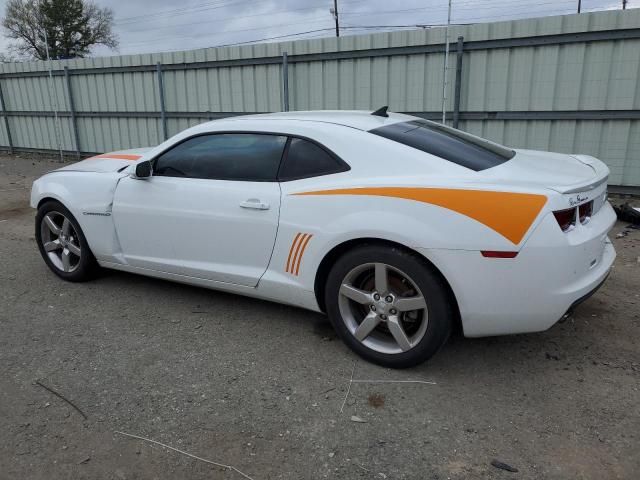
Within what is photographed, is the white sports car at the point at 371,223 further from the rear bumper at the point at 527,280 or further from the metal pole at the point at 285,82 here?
the metal pole at the point at 285,82

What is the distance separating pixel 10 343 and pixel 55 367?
593 millimetres

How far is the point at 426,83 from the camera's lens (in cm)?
852

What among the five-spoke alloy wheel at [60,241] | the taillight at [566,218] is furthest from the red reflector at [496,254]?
the five-spoke alloy wheel at [60,241]

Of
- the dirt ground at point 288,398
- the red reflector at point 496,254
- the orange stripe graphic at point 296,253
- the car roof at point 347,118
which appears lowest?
the dirt ground at point 288,398

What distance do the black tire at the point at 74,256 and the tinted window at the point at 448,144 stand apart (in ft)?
9.11

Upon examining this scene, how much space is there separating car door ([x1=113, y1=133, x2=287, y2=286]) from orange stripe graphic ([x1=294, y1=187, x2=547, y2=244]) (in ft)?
3.49

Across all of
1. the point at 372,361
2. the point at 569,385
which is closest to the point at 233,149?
the point at 372,361

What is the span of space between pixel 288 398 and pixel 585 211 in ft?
6.50

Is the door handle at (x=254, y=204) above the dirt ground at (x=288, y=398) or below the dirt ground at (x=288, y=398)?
above

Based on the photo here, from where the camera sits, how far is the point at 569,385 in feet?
9.99

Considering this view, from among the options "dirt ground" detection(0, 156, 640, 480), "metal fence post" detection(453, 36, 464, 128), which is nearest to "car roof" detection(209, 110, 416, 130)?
"dirt ground" detection(0, 156, 640, 480)

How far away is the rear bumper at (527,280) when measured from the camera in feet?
8.86

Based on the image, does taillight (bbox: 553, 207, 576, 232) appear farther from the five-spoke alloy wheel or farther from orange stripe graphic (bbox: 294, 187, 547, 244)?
the five-spoke alloy wheel

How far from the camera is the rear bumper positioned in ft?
8.86
